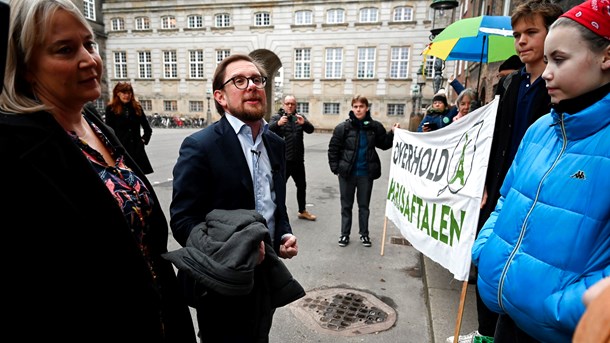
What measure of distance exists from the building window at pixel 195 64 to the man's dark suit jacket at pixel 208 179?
127ft

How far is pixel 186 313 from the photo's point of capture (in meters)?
1.75

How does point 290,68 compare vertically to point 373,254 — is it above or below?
above

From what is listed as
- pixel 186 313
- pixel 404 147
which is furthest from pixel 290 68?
pixel 186 313

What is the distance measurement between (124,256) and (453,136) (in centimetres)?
293

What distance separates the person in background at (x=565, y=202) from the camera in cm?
137

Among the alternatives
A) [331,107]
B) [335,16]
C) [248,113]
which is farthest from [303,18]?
[248,113]

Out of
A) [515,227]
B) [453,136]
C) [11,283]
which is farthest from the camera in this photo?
[453,136]

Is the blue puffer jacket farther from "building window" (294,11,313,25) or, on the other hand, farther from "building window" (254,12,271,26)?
"building window" (254,12,271,26)

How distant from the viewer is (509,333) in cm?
174

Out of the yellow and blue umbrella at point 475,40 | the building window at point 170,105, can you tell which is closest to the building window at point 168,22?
the building window at point 170,105

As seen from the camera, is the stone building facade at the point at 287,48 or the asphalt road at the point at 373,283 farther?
the stone building facade at the point at 287,48

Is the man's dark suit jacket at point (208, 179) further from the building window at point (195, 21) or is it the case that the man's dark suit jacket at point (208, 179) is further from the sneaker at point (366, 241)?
the building window at point (195, 21)

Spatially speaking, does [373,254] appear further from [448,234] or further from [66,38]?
[66,38]

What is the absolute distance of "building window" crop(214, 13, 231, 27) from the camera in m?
36.4
